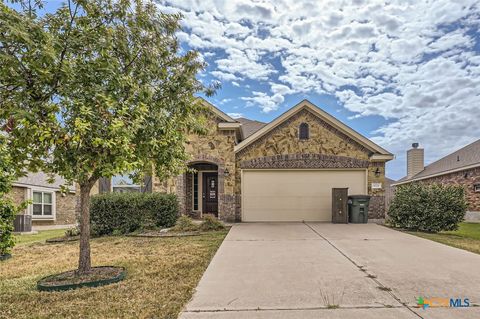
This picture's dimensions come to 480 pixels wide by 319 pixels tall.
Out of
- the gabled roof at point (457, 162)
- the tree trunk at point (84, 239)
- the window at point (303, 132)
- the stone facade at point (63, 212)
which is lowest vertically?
the stone facade at point (63, 212)

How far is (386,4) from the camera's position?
423 inches

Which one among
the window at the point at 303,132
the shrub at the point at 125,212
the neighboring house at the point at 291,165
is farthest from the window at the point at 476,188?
the shrub at the point at 125,212

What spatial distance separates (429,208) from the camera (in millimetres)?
11242

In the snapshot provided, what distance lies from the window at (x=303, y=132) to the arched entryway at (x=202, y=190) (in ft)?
13.7

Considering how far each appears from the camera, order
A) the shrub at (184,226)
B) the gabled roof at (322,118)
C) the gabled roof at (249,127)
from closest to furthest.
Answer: the shrub at (184,226)
the gabled roof at (322,118)
the gabled roof at (249,127)

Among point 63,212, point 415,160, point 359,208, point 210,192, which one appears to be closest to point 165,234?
point 210,192

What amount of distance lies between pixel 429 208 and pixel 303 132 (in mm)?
5653

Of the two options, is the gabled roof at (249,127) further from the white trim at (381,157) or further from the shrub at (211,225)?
the shrub at (211,225)

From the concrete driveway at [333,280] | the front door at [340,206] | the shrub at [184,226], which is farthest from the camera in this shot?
the front door at [340,206]

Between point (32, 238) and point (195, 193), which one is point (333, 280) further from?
point (32, 238)

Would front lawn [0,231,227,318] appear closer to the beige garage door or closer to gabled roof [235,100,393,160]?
the beige garage door

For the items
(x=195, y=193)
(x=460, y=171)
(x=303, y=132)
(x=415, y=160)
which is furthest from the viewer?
(x=415, y=160)

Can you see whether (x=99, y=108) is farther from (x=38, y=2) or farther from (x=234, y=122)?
(x=234, y=122)

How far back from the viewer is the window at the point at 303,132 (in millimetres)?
13820
